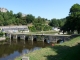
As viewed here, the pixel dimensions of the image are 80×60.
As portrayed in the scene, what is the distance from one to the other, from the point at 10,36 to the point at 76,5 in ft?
106

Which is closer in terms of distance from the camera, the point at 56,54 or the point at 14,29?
the point at 56,54

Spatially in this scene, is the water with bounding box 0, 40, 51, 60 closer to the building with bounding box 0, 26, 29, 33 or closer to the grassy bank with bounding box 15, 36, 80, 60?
the grassy bank with bounding box 15, 36, 80, 60

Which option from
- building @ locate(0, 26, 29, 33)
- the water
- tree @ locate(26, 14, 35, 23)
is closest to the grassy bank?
the water

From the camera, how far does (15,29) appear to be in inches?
3839

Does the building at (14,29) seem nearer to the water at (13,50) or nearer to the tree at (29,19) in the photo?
the tree at (29,19)

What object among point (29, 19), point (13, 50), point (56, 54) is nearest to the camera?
point (56, 54)

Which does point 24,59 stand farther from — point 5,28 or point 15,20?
point 15,20

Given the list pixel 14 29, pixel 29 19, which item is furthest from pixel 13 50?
pixel 29 19

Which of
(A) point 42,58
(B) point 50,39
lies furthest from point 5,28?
(A) point 42,58

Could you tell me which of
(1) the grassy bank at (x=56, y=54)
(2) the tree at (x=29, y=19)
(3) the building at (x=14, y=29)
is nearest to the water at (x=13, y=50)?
(1) the grassy bank at (x=56, y=54)

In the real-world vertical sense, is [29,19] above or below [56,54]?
above

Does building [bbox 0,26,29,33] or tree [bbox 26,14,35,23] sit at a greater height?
tree [bbox 26,14,35,23]

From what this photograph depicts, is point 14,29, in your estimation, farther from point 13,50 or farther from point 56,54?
point 56,54

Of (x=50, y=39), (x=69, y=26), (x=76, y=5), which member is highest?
(x=76, y=5)
